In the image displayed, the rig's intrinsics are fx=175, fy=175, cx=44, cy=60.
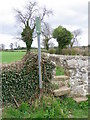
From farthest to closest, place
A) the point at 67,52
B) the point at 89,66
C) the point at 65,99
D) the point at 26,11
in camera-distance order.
→ 1. the point at 26,11
2. the point at 67,52
3. the point at 89,66
4. the point at 65,99

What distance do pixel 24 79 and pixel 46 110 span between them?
2.32ft

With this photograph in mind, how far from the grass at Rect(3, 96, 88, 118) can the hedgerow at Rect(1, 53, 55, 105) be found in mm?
177

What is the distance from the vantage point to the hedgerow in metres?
3.21

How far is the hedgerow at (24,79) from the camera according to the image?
127 inches

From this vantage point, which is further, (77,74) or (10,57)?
(10,57)

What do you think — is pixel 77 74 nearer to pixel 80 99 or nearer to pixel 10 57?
pixel 80 99

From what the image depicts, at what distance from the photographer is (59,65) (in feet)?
16.5

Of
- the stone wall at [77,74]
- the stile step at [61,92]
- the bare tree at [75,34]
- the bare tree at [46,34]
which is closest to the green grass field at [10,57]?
the stone wall at [77,74]

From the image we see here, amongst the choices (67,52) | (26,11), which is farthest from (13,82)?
(26,11)

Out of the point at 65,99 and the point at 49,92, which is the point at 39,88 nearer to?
the point at 49,92

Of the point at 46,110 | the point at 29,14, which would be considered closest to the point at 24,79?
the point at 46,110

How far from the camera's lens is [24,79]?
335cm

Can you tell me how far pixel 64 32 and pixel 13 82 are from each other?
1158 cm

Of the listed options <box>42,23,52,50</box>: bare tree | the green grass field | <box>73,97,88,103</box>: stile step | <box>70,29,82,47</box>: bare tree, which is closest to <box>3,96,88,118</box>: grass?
<box>73,97,88,103</box>: stile step
